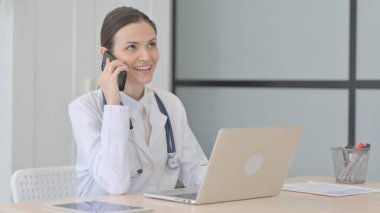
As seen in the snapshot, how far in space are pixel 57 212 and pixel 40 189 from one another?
71 cm

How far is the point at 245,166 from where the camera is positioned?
2100 millimetres

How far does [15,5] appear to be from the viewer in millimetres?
3408

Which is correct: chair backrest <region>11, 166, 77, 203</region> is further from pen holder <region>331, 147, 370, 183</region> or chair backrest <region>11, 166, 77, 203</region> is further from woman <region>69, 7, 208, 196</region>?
pen holder <region>331, 147, 370, 183</region>

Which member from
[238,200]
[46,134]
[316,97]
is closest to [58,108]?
[46,134]

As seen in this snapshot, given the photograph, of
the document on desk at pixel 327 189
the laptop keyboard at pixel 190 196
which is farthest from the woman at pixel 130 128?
the document on desk at pixel 327 189

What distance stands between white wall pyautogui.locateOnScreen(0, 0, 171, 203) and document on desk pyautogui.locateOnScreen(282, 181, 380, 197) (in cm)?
150

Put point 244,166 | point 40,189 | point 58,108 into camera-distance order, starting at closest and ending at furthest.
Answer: point 244,166 < point 40,189 < point 58,108

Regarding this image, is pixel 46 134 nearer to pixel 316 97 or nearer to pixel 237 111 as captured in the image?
pixel 237 111

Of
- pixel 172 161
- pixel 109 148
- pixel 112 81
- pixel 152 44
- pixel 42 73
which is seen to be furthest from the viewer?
pixel 42 73

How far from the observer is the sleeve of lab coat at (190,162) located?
270cm

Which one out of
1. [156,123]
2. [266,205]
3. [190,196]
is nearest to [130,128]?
[156,123]

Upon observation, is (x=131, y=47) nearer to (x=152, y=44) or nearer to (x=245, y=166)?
(x=152, y=44)

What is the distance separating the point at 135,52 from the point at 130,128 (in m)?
0.30

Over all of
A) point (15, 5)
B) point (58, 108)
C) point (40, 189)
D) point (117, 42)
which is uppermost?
point (15, 5)
